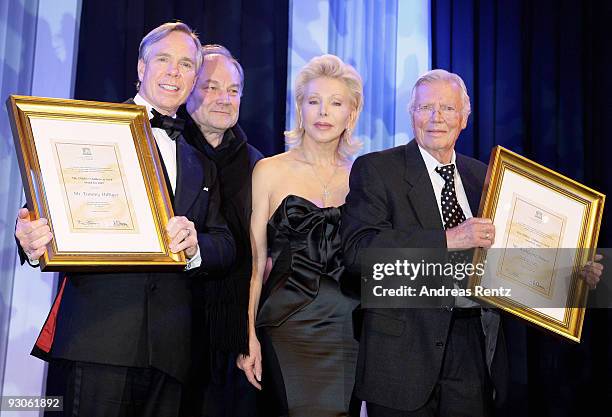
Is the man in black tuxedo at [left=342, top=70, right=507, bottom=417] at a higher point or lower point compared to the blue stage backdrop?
lower

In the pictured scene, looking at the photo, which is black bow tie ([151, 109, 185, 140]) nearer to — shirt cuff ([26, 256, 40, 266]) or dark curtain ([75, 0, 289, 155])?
shirt cuff ([26, 256, 40, 266])

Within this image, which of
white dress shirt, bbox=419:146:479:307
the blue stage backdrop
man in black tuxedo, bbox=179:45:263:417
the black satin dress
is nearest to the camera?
white dress shirt, bbox=419:146:479:307

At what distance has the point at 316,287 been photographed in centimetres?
287

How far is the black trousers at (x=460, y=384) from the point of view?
8.00 feet

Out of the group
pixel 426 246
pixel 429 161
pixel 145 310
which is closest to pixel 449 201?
pixel 429 161

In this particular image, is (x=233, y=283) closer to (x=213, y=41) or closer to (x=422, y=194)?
(x=422, y=194)

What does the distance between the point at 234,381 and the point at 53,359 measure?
175 centimetres

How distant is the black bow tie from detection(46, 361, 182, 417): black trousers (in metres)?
0.78

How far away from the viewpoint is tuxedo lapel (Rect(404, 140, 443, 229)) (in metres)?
2.53


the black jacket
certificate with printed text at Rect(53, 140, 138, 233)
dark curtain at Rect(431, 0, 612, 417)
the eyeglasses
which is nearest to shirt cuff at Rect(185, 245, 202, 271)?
certificate with printed text at Rect(53, 140, 138, 233)

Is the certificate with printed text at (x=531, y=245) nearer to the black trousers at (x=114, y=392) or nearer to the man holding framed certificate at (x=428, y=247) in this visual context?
the man holding framed certificate at (x=428, y=247)

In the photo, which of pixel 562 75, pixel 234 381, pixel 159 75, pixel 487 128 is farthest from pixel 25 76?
pixel 562 75

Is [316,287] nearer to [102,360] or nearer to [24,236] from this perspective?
[102,360]

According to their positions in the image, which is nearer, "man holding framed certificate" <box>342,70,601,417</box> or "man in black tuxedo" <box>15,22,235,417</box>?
"man in black tuxedo" <box>15,22,235,417</box>
